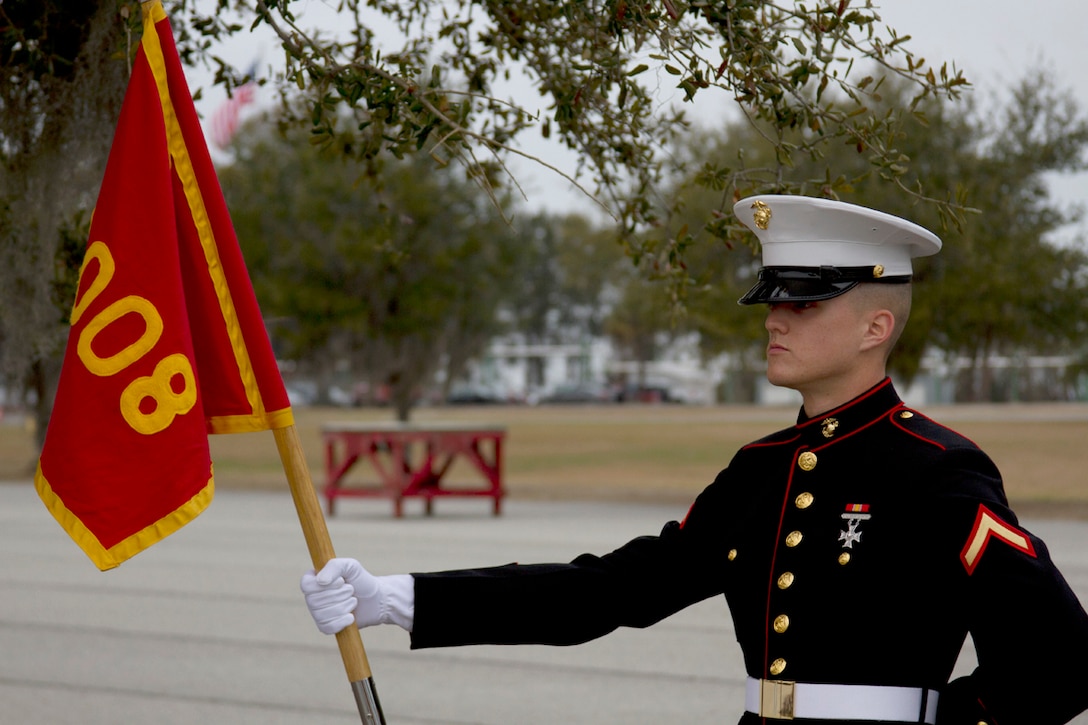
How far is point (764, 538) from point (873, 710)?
38 centimetres

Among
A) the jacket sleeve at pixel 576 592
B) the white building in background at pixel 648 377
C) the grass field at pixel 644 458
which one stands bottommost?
the white building in background at pixel 648 377

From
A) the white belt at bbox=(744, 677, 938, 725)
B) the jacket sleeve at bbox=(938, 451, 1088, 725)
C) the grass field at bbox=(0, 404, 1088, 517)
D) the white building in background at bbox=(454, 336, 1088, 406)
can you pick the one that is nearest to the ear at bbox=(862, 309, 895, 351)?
the jacket sleeve at bbox=(938, 451, 1088, 725)

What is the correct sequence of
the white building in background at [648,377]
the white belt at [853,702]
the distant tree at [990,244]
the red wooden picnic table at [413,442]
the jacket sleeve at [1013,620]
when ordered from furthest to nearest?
the white building in background at [648,377] → the distant tree at [990,244] → the red wooden picnic table at [413,442] → the white belt at [853,702] → the jacket sleeve at [1013,620]

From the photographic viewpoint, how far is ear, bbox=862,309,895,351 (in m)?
2.80

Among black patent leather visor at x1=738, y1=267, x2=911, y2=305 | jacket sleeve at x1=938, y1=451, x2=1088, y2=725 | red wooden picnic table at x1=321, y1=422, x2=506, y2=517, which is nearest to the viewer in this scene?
jacket sleeve at x1=938, y1=451, x2=1088, y2=725

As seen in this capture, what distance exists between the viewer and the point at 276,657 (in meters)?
7.72

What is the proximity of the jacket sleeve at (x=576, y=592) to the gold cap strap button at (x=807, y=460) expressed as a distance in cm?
24

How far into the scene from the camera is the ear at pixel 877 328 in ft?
9.18

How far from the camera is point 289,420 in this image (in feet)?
10.1

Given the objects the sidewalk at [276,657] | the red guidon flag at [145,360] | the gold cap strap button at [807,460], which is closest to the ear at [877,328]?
the gold cap strap button at [807,460]

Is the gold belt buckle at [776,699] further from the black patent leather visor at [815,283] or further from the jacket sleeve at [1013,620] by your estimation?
the black patent leather visor at [815,283]

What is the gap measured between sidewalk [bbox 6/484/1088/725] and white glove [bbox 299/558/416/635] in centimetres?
344

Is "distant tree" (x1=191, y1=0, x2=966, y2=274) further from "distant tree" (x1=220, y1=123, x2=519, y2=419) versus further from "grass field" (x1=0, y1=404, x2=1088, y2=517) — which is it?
"distant tree" (x1=220, y1=123, x2=519, y2=419)

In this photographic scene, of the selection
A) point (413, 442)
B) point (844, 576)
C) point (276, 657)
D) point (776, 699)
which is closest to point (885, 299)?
point (844, 576)
